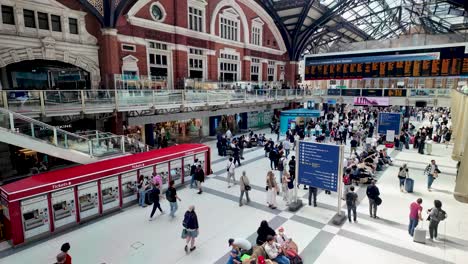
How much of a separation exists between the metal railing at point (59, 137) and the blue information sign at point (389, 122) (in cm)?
1738

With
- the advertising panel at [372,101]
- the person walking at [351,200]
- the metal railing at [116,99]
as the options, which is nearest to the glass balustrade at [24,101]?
the metal railing at [116,99]

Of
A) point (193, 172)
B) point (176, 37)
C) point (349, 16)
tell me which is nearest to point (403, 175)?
point (193, 172)

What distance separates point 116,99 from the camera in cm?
1342

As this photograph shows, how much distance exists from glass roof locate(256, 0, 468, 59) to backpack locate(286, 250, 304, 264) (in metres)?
27.1

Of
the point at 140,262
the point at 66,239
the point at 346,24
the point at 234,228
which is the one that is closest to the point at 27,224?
the point at 66,239

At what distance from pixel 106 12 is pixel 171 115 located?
7393 mm

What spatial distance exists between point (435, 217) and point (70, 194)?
11.3 m

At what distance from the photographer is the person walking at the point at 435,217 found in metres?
7.50

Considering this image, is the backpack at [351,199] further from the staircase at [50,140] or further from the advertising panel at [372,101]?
the advertising panel at [372,101]

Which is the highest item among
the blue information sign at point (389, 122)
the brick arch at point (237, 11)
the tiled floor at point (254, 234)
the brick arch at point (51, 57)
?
the brick arch at point (237, 11)

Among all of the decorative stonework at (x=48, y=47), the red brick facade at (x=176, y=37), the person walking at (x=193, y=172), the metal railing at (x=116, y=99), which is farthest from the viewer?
the red brick facade at (x=176, y=37)

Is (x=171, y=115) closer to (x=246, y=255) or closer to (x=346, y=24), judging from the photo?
(x=246, y=255)

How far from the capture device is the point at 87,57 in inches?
661

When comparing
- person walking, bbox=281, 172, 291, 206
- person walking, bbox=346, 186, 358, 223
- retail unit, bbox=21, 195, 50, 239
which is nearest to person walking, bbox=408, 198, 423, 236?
person walking, bbox=346, 186, 358, 223
